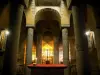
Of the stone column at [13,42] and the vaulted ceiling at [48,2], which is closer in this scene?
the stone column at [13,42]

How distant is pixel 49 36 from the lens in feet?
67.9

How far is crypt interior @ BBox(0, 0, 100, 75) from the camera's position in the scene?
10.2m

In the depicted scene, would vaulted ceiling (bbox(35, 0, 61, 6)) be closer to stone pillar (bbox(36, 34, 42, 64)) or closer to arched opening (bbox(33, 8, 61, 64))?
arched opening (bbox(33, 8, 61, 64))

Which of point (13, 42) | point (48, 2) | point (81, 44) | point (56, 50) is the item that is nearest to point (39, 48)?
point (56, 50)

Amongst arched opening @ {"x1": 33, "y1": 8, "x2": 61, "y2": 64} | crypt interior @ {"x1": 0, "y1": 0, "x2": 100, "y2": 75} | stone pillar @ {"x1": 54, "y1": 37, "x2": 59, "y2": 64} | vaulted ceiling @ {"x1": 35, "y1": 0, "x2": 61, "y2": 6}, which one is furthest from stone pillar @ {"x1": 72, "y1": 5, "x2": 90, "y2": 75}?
stone pillar @ {"x1": 54, "y1": 37, "x2": 59, "y2": 64}

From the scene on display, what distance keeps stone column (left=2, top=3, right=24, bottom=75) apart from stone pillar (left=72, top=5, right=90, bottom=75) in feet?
13.8

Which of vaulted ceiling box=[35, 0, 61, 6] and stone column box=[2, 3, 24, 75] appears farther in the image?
vaulted ceiling box=[35, 0, 61, 6]

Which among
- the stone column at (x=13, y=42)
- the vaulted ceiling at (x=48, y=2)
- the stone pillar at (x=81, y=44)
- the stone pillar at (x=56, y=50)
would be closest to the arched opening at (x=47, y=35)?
the stone pillar at (x=56, y=50)

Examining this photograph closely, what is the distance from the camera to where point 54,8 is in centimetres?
1631

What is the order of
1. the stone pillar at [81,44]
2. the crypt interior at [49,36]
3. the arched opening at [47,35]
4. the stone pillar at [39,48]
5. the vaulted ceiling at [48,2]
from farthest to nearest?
the arched opening at [47,35]
the stone pillar at [39,48]
the vaulted ceiling at [48,2]
the crypt interior at [49,36]
the stone pillar at [81,44]

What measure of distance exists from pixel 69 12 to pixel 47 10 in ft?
8.50

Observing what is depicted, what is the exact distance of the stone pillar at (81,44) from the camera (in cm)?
999

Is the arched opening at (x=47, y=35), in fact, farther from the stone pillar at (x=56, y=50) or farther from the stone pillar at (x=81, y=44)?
the stone pillar at (x=81, y=44)

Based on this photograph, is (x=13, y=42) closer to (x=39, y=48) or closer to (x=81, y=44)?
(x=81, y=44)
